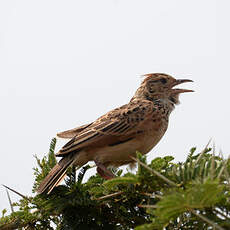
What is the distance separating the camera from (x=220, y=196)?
263 cm

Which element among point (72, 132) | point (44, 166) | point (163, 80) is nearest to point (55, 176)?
point (44, 166)

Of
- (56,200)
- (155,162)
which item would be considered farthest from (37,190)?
(155,162)

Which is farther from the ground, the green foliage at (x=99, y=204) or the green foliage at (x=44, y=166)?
the green foliage at (x=44, y=166)

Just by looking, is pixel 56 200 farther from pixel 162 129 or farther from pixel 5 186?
pixel 162 129

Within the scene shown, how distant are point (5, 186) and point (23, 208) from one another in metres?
0.39

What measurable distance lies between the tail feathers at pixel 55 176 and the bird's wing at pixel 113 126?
0.40 meters

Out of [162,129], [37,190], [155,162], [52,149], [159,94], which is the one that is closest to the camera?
[155,162]

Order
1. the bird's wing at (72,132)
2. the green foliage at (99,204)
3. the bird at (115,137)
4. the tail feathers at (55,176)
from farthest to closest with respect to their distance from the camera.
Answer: the bird's wing at (72,132)
the bird at (115,137)
the tail feathers at (55,176)
the green foliage at (99,204)

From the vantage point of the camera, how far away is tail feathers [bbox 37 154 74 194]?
4.34m

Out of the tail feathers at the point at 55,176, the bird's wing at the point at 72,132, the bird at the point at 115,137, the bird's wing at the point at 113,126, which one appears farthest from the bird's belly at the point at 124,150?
the bird's wing at the point at 72,132

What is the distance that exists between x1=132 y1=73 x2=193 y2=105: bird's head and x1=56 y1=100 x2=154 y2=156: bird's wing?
1.00 meters

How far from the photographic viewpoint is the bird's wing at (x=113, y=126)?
227 inches

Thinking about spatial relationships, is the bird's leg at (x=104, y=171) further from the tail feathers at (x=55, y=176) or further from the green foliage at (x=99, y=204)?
the green foliage at (x=99, y=204)

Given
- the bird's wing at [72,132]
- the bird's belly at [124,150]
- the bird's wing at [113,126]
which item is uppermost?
the bird's wing at [72,132]
